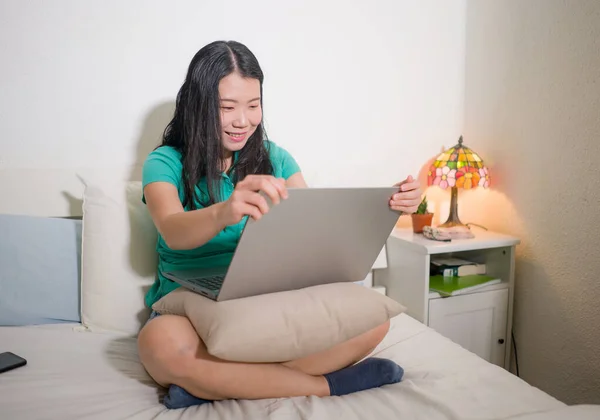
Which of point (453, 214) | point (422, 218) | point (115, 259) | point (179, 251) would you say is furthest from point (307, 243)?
point (453, 214)

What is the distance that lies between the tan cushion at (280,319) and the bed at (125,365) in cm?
12

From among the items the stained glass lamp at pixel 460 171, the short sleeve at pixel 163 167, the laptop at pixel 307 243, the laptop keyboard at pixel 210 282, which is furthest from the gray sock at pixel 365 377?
the stained glass lamp at pixel 460 171

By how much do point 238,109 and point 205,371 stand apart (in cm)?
65

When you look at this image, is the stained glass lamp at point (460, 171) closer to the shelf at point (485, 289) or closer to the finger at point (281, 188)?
the shelf at point (485, 289)

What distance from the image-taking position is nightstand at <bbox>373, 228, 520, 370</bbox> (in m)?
1.68

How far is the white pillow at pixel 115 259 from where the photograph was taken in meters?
1.37

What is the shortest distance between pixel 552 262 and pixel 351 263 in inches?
37.9

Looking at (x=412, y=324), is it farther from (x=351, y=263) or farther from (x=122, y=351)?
(x=122, y=351)

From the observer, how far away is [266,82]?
1.83 meters

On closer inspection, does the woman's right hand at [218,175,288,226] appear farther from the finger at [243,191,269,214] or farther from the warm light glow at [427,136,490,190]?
the warm light glow at [427,136,490,190]

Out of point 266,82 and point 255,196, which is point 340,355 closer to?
point 255,196

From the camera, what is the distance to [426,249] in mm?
1655

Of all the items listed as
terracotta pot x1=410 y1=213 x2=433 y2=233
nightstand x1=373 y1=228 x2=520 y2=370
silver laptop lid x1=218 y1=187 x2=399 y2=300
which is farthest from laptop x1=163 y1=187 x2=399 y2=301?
terracotta pot x1=410 y1=213 x2=433 y2=233

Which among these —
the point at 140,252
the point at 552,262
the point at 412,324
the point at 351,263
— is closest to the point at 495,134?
the point at 552,262
